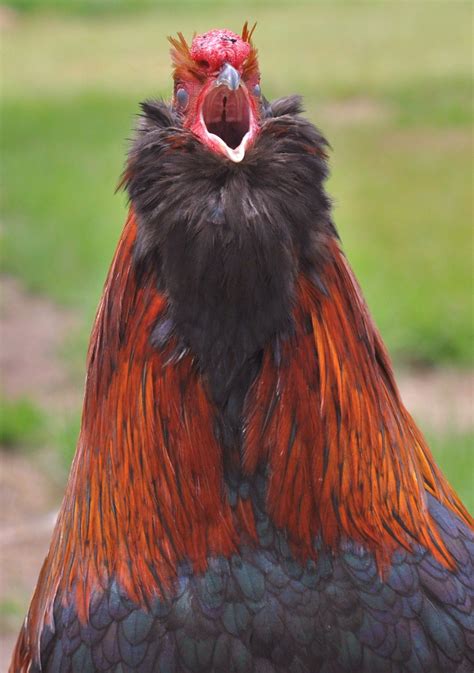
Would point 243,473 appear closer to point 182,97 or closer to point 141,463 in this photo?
point 141,463

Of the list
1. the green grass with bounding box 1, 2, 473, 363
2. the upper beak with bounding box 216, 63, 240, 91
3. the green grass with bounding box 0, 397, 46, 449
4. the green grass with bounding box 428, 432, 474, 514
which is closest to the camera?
the upper beak with bounding box 216, 63, 240, 91

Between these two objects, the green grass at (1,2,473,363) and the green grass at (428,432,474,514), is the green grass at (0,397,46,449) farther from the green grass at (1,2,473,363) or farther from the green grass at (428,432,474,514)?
the green grass at (428,432,474,514)

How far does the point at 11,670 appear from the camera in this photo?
285 centimetres

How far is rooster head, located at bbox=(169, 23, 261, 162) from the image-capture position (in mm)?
2115

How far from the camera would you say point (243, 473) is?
2.37 m

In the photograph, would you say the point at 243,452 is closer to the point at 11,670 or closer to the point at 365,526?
the point at 365,526

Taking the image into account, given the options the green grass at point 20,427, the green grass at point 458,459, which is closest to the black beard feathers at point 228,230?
the green grass at point 458,459

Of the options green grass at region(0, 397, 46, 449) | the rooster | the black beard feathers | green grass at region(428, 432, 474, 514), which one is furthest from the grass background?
the black beard feathers

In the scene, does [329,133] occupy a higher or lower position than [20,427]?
higher

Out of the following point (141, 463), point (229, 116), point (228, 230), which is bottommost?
point (141, 463)

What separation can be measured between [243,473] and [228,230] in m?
0.56

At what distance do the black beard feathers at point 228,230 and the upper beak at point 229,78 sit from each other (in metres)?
0.10

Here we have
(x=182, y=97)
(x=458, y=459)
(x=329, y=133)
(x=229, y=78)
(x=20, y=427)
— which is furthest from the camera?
(x=329, y=133)

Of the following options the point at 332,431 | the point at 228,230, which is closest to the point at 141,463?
the point at 332,431
